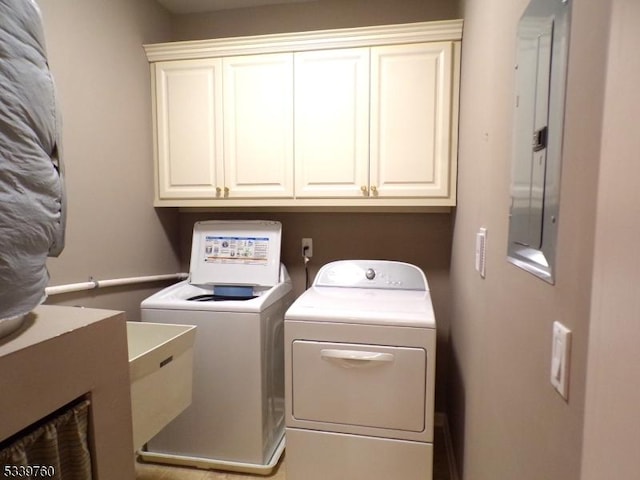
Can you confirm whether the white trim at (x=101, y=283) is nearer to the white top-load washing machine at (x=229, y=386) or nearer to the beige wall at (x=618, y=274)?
the white top-load washing machine at (x=229, y=386)

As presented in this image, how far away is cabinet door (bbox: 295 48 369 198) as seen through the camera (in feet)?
6.36

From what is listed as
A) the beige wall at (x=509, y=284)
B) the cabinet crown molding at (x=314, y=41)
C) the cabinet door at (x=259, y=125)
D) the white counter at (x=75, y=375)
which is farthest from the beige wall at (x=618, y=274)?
the cabinet door at (x=259, y=125)

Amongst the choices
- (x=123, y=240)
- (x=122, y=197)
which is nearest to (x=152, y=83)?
(x=122, y=197)

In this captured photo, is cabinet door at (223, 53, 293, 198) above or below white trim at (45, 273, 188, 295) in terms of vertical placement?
above

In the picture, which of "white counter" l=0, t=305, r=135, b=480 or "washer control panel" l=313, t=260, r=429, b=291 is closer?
"white counter" l=0, t=305, r=135, b=480

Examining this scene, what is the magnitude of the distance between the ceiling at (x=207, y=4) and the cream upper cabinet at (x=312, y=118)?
0.40m

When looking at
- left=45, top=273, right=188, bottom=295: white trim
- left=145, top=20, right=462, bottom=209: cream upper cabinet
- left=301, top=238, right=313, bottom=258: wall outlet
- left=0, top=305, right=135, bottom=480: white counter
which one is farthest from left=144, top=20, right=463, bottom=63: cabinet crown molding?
left=0, top=305, right=135, bottom=480: white counter

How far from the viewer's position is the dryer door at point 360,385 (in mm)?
1478

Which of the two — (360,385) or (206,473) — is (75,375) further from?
(206,473)

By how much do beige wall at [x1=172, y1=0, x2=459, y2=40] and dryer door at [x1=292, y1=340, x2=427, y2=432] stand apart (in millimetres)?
1894

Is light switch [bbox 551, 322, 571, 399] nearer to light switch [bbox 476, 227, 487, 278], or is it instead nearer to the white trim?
light switch [bbox 476, 227, 487, 278]

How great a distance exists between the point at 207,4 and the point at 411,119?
151 centimetres

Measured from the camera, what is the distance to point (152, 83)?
2.15 metres

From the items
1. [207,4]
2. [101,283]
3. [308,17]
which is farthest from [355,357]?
[207,4]
